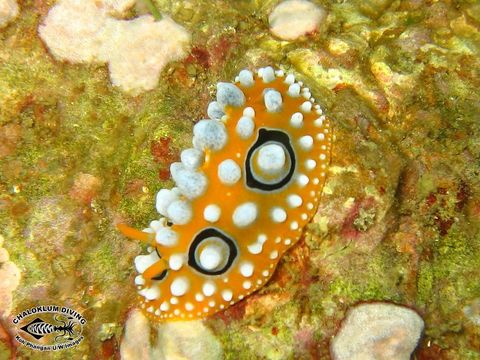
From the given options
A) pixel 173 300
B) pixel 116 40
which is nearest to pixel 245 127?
pixel 173 300

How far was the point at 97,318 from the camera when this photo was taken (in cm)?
418

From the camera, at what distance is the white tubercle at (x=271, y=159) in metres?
3.33

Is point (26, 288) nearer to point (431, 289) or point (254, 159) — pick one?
point (254, 159)

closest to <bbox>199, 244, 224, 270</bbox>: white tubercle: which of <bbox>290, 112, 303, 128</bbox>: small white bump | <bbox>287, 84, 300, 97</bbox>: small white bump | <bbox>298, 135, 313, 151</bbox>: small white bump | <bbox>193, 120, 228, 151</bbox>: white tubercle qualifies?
<bbox>193, 120, 228, 151</bbox>: white tubercle

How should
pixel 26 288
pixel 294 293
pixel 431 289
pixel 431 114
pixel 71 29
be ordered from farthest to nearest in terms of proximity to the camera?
pixel 71 29
pixel 26 288
pixel 431 114
pixel 431 289
pixel 294 293

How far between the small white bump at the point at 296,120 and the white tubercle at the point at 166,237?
1.52 m

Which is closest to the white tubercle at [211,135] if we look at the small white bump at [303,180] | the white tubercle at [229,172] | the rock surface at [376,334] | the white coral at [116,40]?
the white tubercle at [229,172]

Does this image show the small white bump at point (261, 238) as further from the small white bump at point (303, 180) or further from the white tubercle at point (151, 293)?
the white tubercle at point (151, 293)

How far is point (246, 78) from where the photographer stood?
396 centimetres

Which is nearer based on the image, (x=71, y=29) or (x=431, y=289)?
(x=431, y=289)

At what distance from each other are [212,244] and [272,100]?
4.81ft

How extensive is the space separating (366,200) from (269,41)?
7.11 ft

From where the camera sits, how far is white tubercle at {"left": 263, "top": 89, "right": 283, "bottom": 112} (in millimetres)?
3621

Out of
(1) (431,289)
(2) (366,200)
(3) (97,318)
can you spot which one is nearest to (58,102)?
Result: (3) (97,318)
